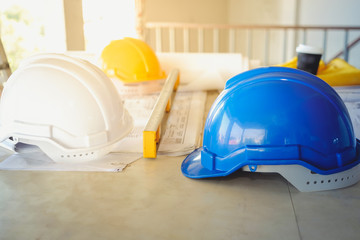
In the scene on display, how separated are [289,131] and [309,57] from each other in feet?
4.41

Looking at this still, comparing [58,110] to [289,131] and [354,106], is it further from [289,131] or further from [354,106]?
[354,106]

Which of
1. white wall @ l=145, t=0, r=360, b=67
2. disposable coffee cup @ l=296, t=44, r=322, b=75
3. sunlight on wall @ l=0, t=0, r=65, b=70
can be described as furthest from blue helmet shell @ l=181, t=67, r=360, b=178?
sunlight on wall @ l=0, t=0, r=65, b=70

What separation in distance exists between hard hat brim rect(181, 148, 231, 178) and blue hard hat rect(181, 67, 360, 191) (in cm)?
2

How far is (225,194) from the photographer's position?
1.06 metres

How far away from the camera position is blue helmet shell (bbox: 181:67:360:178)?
3.38 ft

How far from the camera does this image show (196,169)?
1.19 meters

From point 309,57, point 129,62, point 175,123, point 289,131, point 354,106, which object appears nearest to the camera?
point 289,131

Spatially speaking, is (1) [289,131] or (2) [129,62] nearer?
(1) [289,131]

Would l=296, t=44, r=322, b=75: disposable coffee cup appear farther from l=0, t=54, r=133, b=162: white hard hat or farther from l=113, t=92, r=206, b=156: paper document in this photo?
l=0, t=54, r=133, b=162: white hard hat

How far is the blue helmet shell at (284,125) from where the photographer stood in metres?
1.03

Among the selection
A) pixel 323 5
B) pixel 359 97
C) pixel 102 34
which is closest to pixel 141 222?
pixel 359 97

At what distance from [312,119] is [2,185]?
0.97m

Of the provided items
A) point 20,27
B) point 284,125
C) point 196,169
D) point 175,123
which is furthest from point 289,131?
point 20,27

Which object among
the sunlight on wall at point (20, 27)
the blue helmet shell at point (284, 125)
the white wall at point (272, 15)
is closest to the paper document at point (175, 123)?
the blue helmet shell at point (284, 125)
